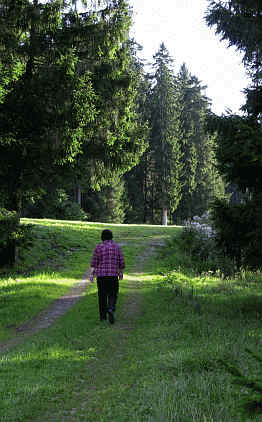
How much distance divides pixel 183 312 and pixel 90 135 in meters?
8.31

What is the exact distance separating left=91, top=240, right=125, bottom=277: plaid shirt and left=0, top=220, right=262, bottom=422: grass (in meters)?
1.17

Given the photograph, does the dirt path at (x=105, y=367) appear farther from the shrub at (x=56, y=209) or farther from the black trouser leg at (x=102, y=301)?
the shrub at (x=56, y=209)

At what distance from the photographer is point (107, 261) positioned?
9.21 metres

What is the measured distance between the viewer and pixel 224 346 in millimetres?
6250

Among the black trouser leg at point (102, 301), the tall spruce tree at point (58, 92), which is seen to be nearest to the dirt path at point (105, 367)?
the black trouser leg at point (102, 301)

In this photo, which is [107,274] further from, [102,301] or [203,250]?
[203,250]

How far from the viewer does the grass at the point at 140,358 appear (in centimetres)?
438

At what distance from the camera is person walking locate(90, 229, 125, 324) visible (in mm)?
9094

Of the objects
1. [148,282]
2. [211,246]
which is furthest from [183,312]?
[211,246]

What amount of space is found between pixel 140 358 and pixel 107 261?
3.28 meters

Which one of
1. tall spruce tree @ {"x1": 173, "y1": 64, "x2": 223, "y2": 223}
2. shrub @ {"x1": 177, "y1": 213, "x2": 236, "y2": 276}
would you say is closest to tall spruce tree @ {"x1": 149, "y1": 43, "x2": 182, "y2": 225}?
tall spruce tree @ {"x1": 173, "y1": 64, "x2": 223, "y2": 223}

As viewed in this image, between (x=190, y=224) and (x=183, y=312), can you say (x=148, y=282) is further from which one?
(x=190, y=224)

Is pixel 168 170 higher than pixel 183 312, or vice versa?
pixel 168 170

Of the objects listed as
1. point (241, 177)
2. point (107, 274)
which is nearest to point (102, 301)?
point (107, 274)
